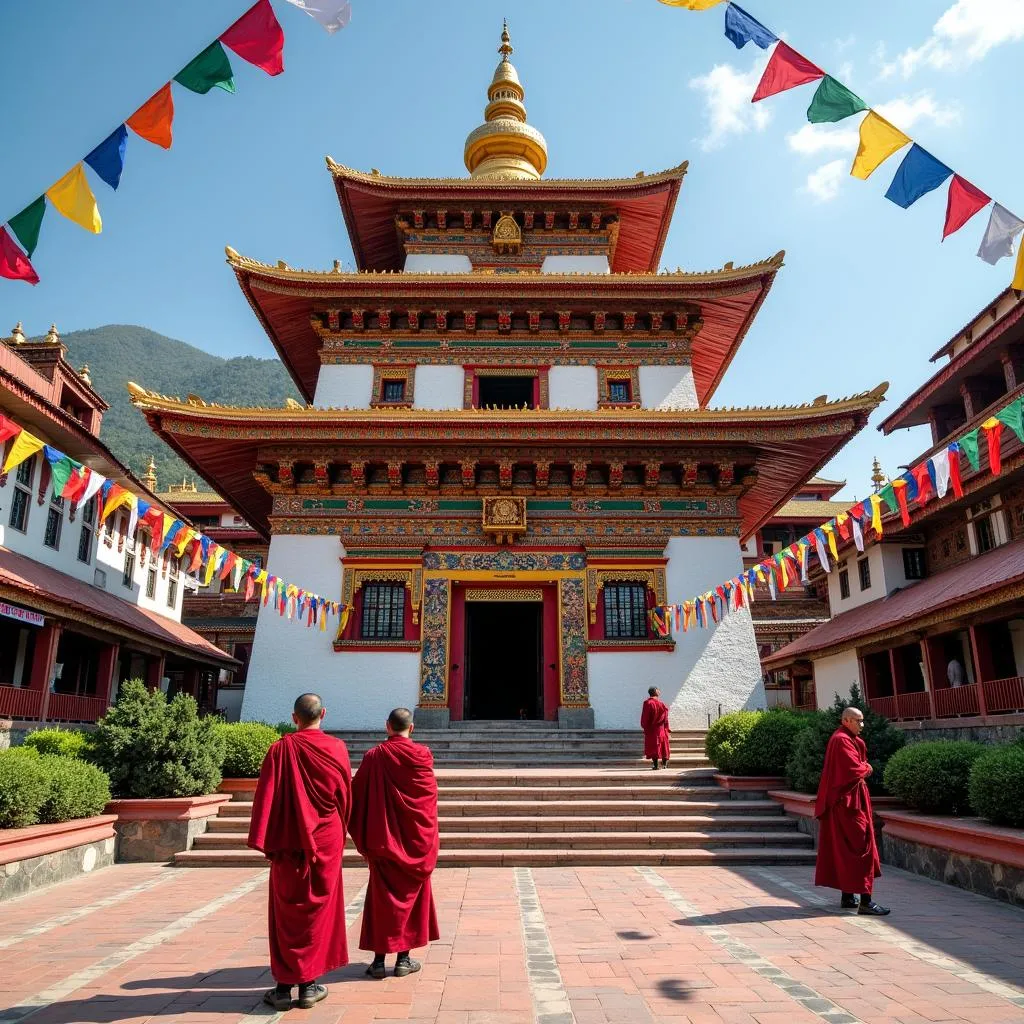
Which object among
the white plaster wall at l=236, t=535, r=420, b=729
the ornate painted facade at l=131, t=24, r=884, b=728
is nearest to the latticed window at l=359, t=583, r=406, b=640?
the ornate painted facade at l=131, t=24, r=884, b=728

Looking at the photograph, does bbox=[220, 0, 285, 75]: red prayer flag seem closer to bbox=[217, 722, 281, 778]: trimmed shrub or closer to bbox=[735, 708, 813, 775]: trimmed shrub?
bbox=[217, 722, 281, 778]: trimmed shrub

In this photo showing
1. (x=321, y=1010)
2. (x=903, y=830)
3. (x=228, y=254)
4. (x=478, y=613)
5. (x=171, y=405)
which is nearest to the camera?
(x=321, y=1010)

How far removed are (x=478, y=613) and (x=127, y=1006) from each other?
15.9m

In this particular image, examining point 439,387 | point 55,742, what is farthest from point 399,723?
point 439,387

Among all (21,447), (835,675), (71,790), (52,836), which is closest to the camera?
(52,836)

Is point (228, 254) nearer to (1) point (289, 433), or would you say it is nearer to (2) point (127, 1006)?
(1) point (289, 433)

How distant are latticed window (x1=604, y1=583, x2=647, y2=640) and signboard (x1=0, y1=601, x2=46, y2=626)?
10.9 meters

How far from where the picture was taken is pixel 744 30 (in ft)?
24.0

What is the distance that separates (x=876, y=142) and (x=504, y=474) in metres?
9.64

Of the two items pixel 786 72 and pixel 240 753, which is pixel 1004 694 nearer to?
pixel 786 72

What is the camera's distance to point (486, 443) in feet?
51.6

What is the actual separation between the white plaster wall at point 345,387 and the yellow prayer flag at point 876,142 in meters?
12.2

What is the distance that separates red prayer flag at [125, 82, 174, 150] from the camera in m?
7.30

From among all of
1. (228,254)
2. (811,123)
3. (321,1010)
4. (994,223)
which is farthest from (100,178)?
(228,254)
